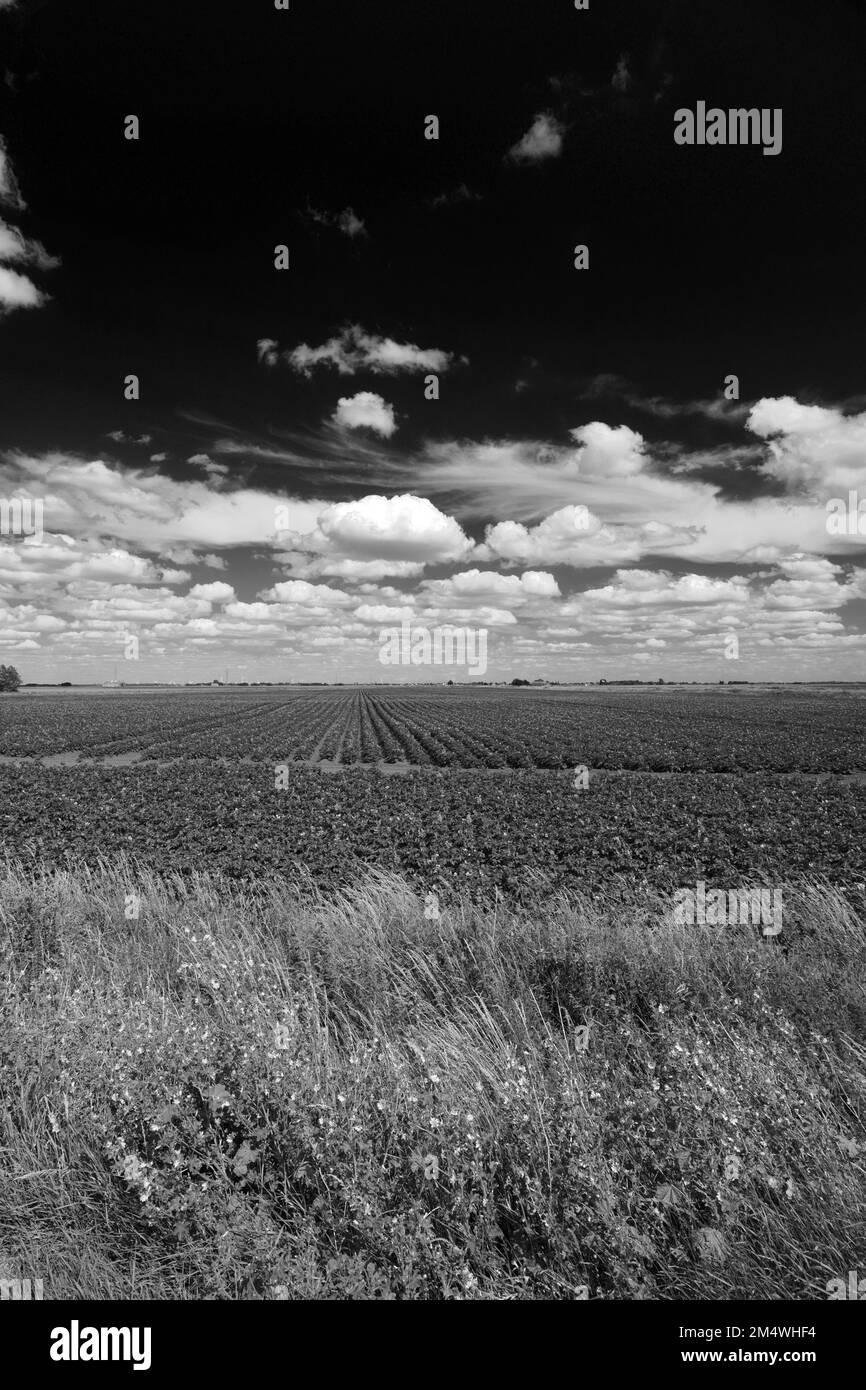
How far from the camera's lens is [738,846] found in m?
16.4

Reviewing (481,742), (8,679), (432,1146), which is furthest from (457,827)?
(8,679)

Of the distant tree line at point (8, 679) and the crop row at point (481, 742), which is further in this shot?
the distant tree line at point (8, 679)

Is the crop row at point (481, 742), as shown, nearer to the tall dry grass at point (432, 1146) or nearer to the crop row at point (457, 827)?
the crop row at point (457, 827)

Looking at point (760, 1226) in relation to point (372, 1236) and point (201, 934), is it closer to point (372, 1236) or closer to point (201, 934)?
point (372, 1236)

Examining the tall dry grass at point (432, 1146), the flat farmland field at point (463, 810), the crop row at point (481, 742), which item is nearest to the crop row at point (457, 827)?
the flat farmland field at point (463, 810)

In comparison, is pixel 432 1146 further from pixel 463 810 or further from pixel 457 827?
pixel 463 810

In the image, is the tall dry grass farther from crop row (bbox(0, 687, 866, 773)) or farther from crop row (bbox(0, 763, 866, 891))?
crop row (bbox(0, 687, 866, 773))

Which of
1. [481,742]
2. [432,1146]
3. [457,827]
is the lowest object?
[481,742]

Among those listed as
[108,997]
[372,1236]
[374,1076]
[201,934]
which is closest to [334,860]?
[201,934]

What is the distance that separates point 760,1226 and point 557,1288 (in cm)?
107

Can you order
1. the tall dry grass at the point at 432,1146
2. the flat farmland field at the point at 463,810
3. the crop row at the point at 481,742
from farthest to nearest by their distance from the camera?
the crop row at the point at 481,742 < the flat farmland field at the point at 463,810 < the tall dry grass at the point at 432,1146

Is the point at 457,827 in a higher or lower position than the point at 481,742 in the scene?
higher

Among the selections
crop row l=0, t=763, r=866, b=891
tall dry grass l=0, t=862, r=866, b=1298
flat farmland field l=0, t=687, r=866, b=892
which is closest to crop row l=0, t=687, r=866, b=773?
flat farmland field l=0, t=687, r=866, b=892

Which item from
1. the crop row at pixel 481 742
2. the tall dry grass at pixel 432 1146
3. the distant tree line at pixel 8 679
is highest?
the distant tree line at pixel 8 679
